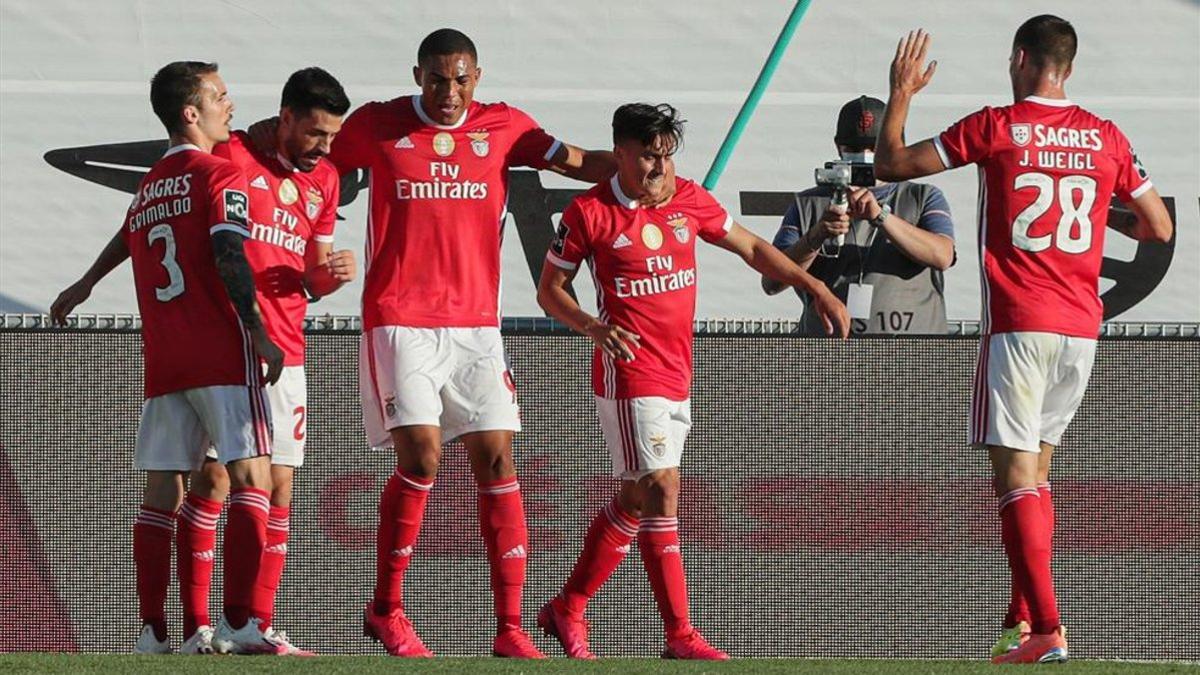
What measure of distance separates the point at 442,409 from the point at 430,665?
101 cm

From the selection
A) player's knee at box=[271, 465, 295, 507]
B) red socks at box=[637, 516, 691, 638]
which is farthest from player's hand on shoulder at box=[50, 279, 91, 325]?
red socks at box=[637, 516, 691, 638]

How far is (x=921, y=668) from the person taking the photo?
5508 mm

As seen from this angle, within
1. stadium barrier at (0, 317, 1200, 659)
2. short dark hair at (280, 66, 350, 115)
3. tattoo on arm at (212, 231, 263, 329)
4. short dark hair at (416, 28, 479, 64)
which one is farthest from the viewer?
stadium barrier at (0, 317, 1200, 659)

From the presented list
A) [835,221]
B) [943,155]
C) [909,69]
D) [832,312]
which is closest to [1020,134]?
[943,155]

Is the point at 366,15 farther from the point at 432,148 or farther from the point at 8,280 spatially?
the point at 432,148

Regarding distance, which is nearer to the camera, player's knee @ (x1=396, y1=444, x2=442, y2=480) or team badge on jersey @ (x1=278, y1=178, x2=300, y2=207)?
player's knee @ (x1=396, y1=444, x2=442, y2=480)

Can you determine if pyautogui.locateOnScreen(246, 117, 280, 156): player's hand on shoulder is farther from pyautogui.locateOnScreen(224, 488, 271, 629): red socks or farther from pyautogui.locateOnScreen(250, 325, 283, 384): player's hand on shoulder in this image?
pyautogui.locateOnScreen(224, 488, 271, 629): red socks

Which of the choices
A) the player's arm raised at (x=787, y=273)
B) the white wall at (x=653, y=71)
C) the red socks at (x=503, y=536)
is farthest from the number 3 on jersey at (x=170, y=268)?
the white wall at (x=653, y=71)

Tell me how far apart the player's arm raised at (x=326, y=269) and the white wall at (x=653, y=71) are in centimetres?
322

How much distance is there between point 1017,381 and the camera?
574 cm

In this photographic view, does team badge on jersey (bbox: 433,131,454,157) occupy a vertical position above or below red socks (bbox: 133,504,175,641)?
above

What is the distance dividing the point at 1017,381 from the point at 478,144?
1718 millimetres

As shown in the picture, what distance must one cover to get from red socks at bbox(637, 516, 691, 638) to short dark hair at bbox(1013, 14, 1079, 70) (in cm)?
173

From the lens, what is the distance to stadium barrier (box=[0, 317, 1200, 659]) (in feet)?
22.8
